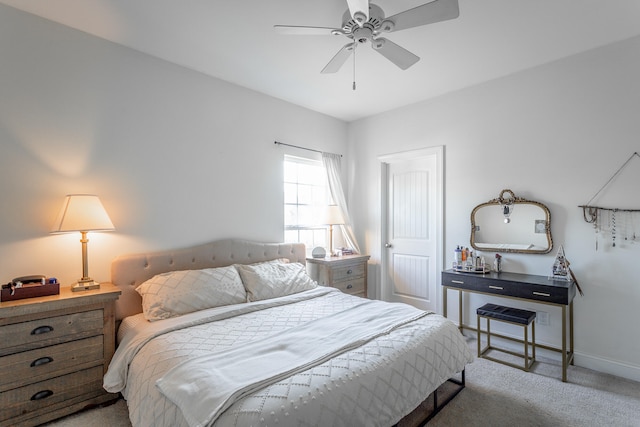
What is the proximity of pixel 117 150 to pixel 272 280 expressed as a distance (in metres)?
1.72

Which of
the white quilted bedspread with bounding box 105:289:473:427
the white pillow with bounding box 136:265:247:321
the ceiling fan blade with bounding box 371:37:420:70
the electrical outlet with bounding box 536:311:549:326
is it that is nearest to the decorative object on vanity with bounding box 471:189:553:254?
the electrical outlet with bounding box 536:311:549:326

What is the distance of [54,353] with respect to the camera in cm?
201

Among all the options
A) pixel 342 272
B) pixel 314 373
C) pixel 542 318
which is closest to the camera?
pixel 314 373

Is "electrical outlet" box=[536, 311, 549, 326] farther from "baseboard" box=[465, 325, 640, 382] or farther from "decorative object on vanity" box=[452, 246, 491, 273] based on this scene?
"decorative object on vanity" box=[452, 246, 491, 273]

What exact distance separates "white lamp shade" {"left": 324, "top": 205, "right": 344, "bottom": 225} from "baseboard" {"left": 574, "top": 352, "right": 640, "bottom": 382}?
2.70 meters

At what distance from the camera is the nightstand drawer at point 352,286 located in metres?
3.87

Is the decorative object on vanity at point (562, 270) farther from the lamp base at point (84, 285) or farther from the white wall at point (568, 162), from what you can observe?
the lamp base at point (84, 285)

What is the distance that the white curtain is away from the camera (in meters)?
4.36

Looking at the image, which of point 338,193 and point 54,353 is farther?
point 338,193

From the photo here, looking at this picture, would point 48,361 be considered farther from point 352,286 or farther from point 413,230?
point 413,230

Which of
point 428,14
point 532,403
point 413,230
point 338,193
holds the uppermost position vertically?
point 428,14

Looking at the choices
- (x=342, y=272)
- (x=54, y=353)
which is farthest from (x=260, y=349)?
(x=342, y=272)

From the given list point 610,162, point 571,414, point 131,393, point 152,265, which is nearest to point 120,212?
point 152,265

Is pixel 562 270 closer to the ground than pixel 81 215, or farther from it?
closer to the ground
